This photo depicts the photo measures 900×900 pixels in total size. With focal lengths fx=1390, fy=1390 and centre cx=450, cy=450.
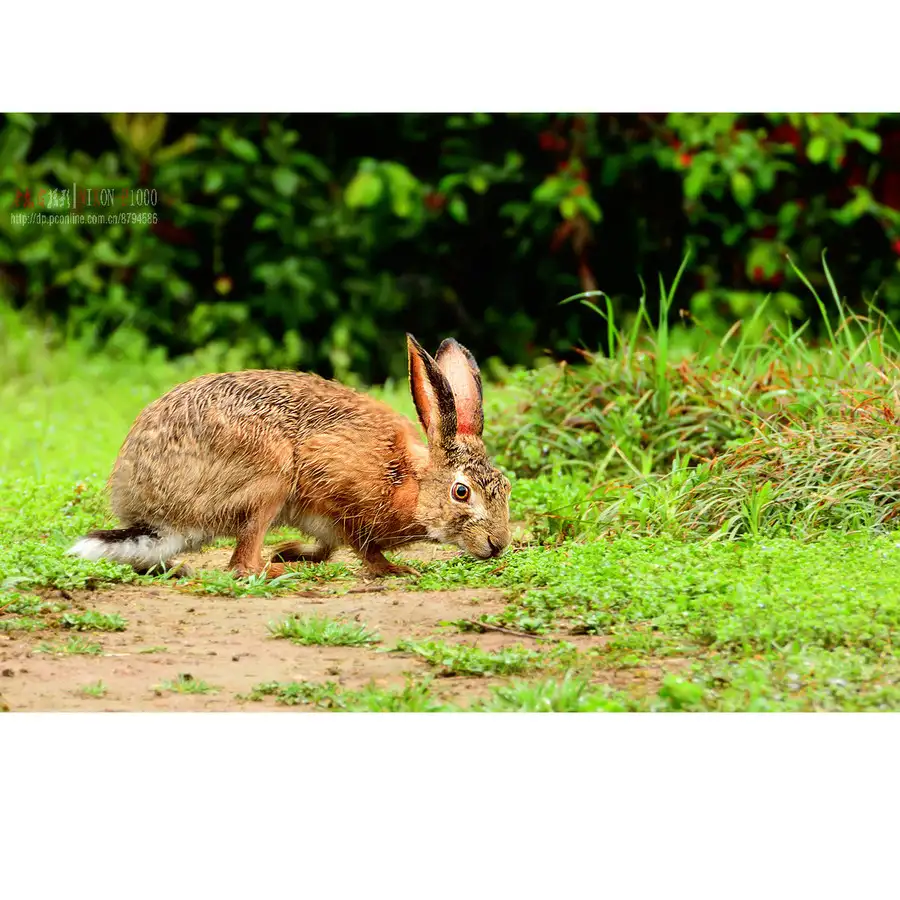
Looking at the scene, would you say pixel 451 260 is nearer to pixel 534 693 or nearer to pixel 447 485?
pixel 447 485

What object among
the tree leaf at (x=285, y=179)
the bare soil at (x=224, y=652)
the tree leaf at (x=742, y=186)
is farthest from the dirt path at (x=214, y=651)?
the tree leaf at (x=742, y=186)

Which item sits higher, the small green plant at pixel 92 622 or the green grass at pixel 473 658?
the green grass at pixel 473 658

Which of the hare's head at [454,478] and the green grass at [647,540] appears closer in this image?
the green grass at [647,540]

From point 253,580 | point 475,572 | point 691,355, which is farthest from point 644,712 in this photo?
point 691,355

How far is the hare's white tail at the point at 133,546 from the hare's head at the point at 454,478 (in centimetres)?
113

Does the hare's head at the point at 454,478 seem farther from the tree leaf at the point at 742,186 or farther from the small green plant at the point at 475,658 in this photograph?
the tree leaf at the point at 742,186

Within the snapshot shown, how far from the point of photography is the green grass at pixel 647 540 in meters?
4.98

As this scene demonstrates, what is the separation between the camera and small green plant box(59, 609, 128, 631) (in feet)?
18.0

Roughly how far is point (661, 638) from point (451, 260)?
19.5 feet

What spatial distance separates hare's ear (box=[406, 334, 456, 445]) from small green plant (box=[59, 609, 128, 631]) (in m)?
1.65

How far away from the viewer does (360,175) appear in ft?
33.4

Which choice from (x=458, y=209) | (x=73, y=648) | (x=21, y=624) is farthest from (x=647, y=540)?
(x=458, y=209)

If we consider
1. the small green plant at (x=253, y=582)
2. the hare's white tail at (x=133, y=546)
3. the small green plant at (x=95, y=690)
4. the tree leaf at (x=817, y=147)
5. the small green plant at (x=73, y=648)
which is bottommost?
the small green plant at (x=95, y=690)

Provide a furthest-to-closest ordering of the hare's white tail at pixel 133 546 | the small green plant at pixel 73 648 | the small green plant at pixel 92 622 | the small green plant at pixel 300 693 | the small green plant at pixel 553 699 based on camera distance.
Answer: the hare's white tail at pixel 133 546, the small green plant at pixel 92 622, the small green plant at pixel 73 648, the small green plant at pixel 300 693, the small green plant at pixel 553 699
